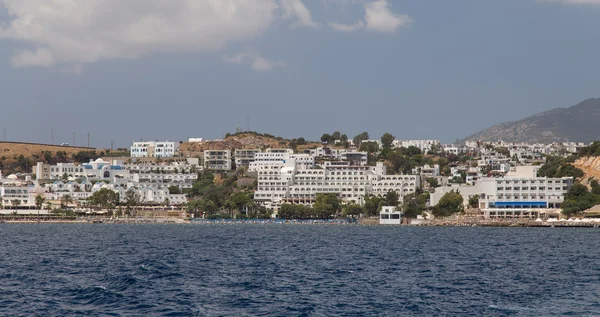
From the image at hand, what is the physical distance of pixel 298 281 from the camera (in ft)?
155

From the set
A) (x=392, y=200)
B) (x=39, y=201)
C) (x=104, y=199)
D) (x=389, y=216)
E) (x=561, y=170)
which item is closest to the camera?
(x=389, y=216)

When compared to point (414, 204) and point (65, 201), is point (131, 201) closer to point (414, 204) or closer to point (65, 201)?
point (65, 201)

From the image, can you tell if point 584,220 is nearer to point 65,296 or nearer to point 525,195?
point 525,195

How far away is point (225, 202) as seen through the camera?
160 metres

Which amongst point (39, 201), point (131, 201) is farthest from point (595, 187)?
point (39, 201)

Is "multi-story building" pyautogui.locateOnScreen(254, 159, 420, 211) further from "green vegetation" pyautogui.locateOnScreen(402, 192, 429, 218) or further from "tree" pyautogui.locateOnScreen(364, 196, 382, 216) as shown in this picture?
"tree" pyautogui.locateOnScreen(364, 196, 382, 216)

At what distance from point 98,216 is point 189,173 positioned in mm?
38363

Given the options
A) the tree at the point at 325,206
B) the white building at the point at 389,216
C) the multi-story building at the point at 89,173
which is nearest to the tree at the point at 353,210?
the tree at the point at 325,206

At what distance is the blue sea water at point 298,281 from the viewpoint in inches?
1476

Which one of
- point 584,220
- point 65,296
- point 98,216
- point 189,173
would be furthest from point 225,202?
point 65,296

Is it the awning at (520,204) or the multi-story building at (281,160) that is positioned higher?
the multi-story building at (281,160)

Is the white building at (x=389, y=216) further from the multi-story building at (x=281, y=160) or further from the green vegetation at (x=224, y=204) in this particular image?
the multi-story building at (x=281, y=160)

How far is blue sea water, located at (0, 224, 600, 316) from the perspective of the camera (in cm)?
3750

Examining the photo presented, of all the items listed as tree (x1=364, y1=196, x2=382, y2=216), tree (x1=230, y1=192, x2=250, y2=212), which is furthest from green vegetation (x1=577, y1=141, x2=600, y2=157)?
tree (x1=230, y1=192, x2=250, y2=212)
